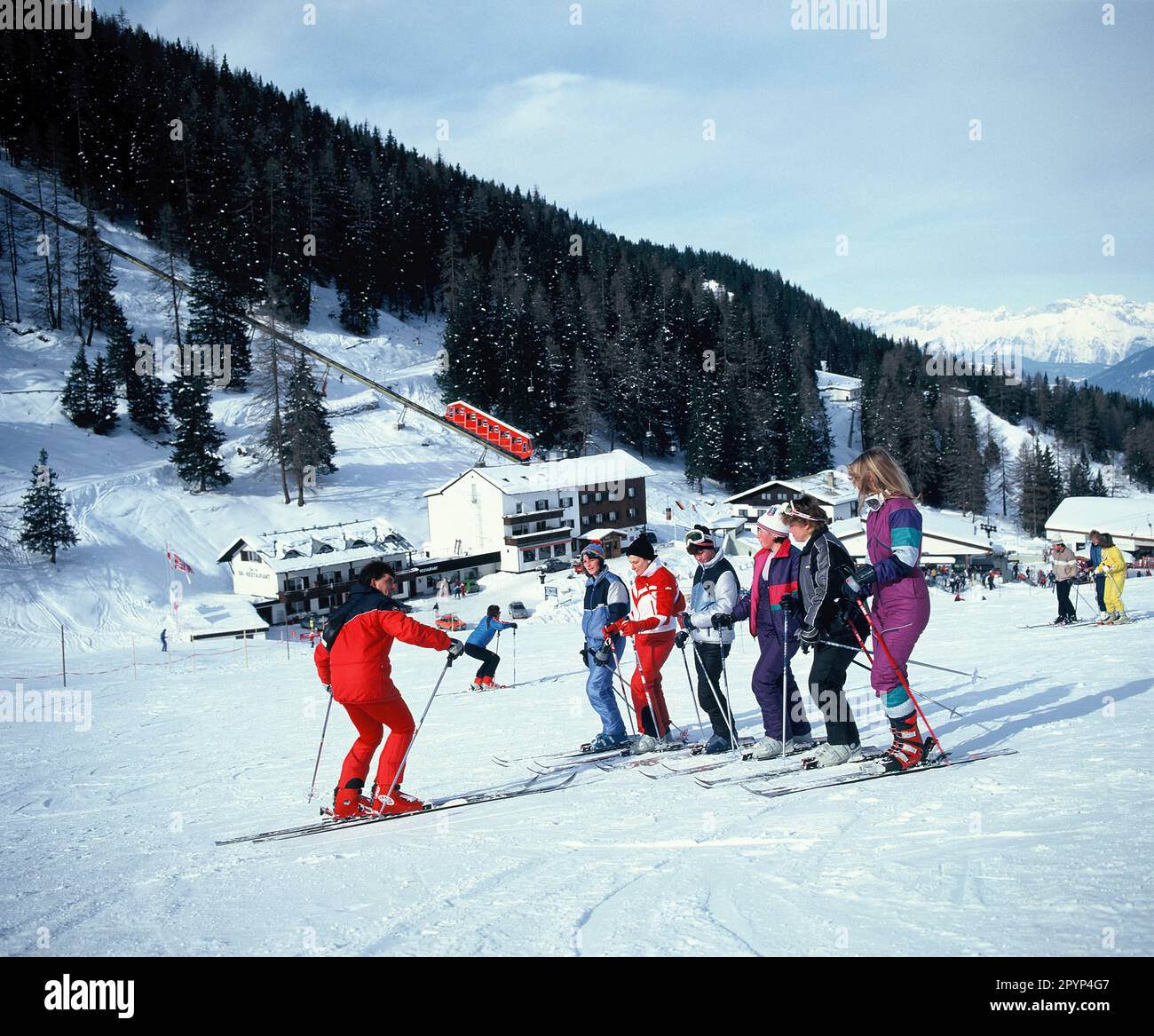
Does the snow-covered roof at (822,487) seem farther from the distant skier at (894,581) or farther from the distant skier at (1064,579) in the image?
the distant skier at (894,581)

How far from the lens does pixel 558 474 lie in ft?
161

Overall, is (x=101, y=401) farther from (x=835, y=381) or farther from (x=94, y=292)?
(x=835, y=381)

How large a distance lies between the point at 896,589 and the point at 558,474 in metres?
43.8

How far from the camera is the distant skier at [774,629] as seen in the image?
20.3 feet

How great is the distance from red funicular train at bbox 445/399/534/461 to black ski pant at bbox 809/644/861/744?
55259 millimetres

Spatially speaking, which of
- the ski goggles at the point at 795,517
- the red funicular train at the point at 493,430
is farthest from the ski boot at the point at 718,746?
the red funicular train at the point at 493,430

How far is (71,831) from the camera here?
20.2 ft

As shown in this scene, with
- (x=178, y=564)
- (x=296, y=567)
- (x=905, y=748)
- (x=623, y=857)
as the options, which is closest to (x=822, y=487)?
(x=296, y=567)

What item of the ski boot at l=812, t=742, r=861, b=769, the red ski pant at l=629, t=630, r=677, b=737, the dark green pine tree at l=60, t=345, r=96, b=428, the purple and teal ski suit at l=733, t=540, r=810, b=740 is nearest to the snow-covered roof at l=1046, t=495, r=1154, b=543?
the red ski pant at l=629, t=630, r=677, b=737

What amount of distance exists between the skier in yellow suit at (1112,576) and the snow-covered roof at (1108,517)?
156 ft

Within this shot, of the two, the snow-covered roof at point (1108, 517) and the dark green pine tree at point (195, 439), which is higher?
the dark green pine tree at point (195, 439)

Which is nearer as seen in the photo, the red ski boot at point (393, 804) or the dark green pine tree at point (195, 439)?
the red ski boot at point (393, 804)

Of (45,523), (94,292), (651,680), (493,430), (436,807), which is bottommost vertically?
(436,807)
